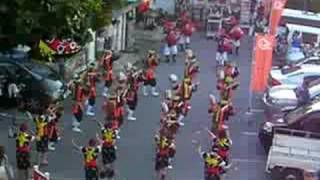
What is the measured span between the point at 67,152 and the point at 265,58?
19.3ft

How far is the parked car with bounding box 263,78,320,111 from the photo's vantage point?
78.0ft

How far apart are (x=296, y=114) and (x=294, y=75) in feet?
21.1

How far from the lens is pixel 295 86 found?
87.0 feet

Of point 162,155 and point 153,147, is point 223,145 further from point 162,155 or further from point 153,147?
point 153,147

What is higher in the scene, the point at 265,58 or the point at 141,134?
the point at 265,58

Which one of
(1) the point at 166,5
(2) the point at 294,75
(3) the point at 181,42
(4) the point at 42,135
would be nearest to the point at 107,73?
(2) the point at 294,75

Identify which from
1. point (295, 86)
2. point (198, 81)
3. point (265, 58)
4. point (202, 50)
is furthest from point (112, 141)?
point (202, 50)

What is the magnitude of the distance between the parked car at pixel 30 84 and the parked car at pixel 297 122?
6104 millimetres

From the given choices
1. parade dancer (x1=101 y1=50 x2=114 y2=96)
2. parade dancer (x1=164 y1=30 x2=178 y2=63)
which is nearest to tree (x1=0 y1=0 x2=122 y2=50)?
parade dancer (x1=101 y1=50 x2=114 y2=96)

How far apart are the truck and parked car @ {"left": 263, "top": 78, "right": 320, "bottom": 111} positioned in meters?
4.02

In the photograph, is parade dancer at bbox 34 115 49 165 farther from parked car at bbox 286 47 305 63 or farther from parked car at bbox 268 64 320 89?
parked car at bbox 286 47 305 63

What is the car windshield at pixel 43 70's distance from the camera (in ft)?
85.4

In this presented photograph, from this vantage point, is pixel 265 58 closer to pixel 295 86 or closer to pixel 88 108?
pixel 295 86

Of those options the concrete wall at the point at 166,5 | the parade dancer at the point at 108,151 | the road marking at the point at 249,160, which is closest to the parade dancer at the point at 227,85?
the road marking at the point at 249,160
